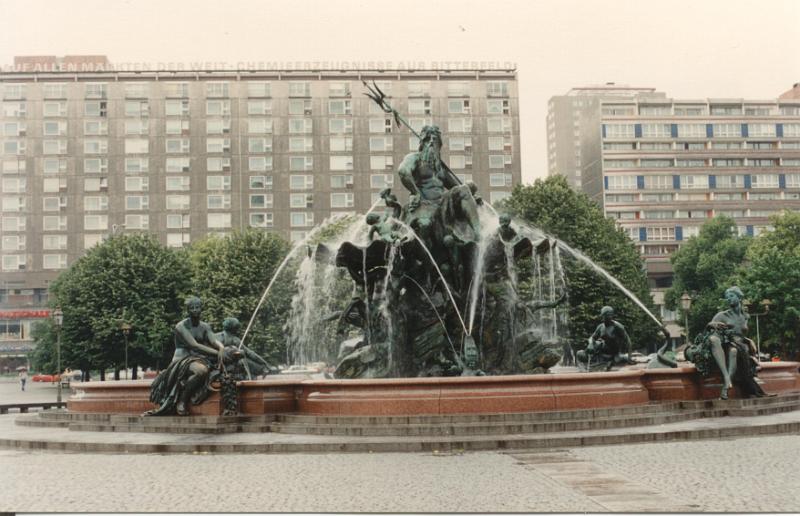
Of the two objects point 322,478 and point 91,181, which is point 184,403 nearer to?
point 322,478

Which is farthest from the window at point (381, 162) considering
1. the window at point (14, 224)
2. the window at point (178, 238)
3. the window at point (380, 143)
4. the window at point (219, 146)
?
the window at point (14, 224)

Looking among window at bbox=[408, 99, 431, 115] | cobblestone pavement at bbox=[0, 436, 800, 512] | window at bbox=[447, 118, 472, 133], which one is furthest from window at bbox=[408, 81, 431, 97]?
cobblestone pavement at bbox=[0, 436, 800, 512]

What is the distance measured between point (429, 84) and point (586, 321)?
170 ft

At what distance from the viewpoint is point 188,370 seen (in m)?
16.2

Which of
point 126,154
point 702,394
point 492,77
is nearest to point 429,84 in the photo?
point 492,77

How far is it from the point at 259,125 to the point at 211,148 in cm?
498

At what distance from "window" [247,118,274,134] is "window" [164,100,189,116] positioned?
6.01 m

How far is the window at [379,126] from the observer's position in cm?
9125

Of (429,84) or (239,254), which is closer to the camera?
(239,254)

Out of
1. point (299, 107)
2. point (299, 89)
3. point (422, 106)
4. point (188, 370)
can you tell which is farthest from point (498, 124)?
point (188, 370)

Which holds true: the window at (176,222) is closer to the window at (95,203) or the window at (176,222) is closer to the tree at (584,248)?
the window at (95,203)

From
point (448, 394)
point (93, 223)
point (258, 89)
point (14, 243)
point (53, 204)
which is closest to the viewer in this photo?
point (448, 394)

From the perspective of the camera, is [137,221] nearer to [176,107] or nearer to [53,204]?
[53,204]

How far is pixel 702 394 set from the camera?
57.6 feet
